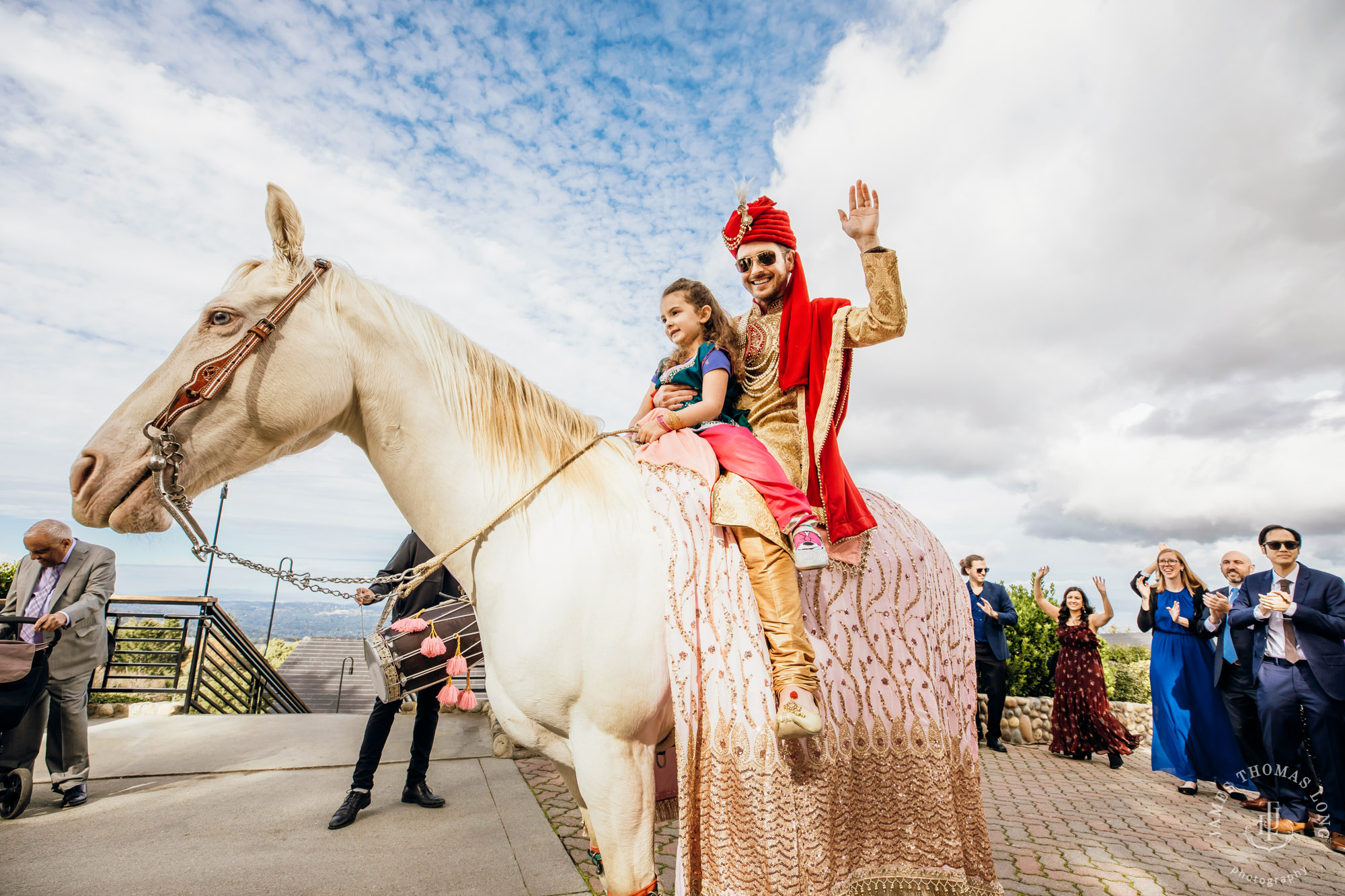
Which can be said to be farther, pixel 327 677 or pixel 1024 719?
pixel 327 677

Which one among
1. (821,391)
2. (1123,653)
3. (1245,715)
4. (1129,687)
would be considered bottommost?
(1129,687)

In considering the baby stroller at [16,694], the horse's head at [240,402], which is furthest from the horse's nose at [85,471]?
the baby stroller at [16,694]

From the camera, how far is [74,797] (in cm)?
416

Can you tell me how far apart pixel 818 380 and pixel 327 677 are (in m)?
18.9

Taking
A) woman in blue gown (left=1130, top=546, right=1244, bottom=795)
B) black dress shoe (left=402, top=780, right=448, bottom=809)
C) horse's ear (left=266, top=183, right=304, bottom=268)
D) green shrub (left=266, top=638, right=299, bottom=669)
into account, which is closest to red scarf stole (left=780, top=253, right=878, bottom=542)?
horse's ear (left=266, top=183, right=304, bottom=268)

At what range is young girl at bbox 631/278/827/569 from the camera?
1804 millimetres

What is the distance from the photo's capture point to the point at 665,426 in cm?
203

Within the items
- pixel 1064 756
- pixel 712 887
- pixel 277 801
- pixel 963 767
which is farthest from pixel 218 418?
pixel 1064 756

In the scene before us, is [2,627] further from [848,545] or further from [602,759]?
[848,545]

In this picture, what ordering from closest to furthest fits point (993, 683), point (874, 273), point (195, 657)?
point (874, 273) < point (195, 657) < point (993, 683)

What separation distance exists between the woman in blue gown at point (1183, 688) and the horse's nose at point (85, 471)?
29.0 feet

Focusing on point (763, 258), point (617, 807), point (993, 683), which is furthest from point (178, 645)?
point (993, 683)

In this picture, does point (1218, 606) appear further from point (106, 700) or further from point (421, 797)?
point (106, 700)

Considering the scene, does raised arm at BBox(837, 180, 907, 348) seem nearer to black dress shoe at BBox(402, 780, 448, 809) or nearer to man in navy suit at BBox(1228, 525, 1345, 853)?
black dress shoe at BBox(402, 780, 448, 809)
